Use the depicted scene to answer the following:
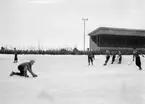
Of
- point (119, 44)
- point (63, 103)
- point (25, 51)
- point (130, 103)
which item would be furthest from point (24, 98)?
point (119, 44)

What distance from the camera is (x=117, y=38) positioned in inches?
1476

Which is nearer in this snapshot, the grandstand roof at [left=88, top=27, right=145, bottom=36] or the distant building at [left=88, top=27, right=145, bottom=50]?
the grandstand roof at [left=88, top=27, right=145, bottom=36]

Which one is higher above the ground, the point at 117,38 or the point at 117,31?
the point at 117,31

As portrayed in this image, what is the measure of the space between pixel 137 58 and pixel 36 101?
31.9 feet

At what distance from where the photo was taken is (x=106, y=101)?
5.03 metres

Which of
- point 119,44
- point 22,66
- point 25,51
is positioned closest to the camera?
point 22,66

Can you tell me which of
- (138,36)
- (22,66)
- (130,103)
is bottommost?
(130,103)

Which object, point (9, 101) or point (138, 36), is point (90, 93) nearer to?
point (9, 101)

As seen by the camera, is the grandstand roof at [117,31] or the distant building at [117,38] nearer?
the grandstand roof at [117,31]

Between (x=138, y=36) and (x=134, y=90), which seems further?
(x=138, y=36)

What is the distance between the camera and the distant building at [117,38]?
3638cm

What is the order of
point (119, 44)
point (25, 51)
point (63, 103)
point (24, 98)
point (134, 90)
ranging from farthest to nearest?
point (119, 44)
point (25, 51)
point (134, 90)
point (24, 98)
point (63, 103)

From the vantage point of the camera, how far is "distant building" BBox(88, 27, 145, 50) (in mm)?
36375

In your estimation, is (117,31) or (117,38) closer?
(117,31)
